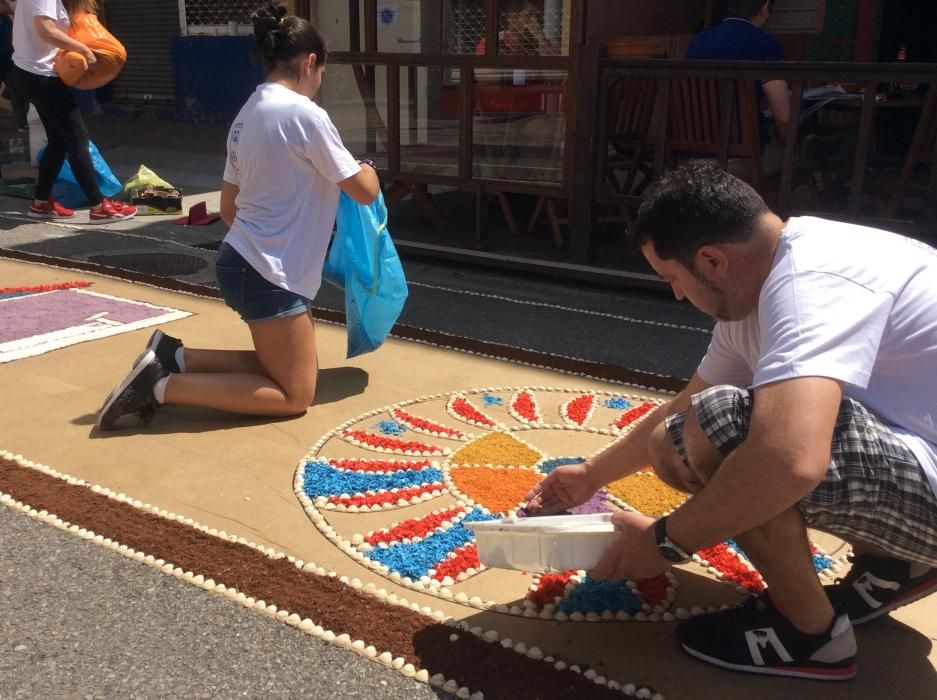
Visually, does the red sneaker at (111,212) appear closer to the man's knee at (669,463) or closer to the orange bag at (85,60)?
the orange bag at (85,60)

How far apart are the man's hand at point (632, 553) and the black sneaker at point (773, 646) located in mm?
257

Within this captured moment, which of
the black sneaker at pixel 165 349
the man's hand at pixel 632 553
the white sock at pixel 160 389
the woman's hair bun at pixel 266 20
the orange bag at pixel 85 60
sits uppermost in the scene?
the woman's hair bun at pixel 266 20

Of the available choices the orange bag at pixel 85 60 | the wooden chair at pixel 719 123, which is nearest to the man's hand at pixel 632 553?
the wooden chair at pixel 719 123

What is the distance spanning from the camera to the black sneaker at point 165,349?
330 centimetres

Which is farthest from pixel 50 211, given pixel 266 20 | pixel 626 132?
pixel 266 20

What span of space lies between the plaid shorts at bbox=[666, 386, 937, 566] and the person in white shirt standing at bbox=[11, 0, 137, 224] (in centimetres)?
620

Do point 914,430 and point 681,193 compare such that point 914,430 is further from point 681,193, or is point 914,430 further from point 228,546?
point 228,546

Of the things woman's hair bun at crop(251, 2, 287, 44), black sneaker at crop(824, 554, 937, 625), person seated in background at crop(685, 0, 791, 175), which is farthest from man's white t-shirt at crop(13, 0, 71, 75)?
black sneaker at crop(824, 554, 937, 625)

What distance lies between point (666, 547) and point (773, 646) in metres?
0.36

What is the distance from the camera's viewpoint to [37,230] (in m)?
6.70

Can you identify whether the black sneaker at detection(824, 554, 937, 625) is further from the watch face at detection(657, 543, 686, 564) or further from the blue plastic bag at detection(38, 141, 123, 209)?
the blue plastic bag at detection(38, 141, 123, 209)

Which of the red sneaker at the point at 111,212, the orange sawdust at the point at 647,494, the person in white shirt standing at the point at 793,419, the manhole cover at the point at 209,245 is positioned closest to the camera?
the person in white shirt standing at the point at 793,419

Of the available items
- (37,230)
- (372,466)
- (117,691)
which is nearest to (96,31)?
(37,230)

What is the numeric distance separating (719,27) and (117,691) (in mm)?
4438
